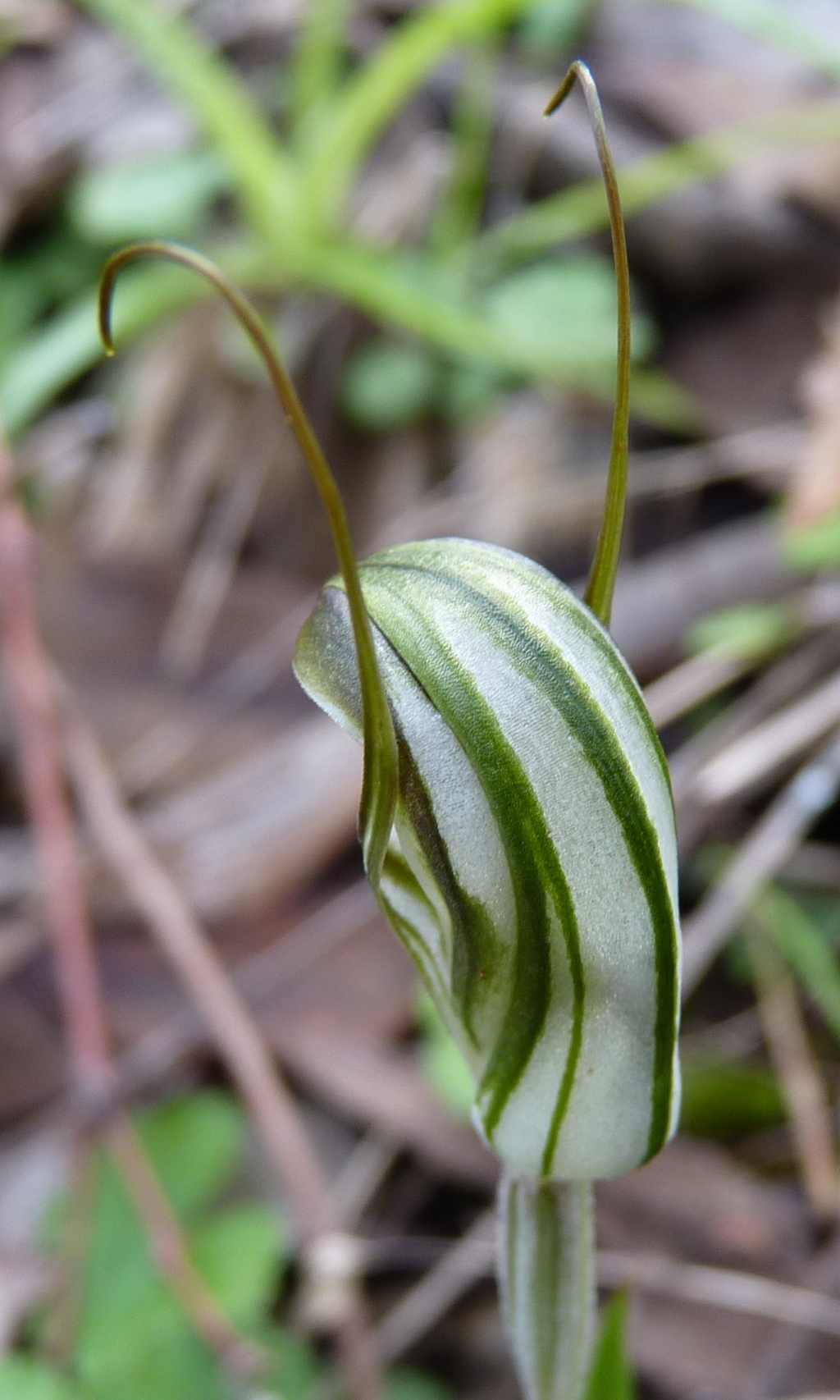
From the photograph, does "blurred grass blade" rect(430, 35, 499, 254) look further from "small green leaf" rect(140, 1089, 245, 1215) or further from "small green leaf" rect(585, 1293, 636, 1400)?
"small green leaf" rect(585, 1293, 636, 1400)

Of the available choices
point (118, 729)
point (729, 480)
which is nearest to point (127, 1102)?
point (118, 729)

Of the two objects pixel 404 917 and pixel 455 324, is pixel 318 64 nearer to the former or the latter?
pixel 455 324

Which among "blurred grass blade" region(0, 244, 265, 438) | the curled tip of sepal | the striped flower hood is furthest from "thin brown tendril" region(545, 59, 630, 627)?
"blurred grass blade" region(0, 244, 265, 438)

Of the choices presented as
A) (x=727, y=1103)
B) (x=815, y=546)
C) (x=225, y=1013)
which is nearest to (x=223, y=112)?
(x=815, y=546)

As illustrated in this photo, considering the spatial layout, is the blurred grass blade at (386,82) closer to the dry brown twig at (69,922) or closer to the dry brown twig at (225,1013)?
the dry brown twig at (69,922)

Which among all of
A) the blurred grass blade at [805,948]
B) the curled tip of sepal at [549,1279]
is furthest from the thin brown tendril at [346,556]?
the blurred grass blade at [805,948]

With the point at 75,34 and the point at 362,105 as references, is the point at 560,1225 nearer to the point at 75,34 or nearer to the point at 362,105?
the point at 362,105
